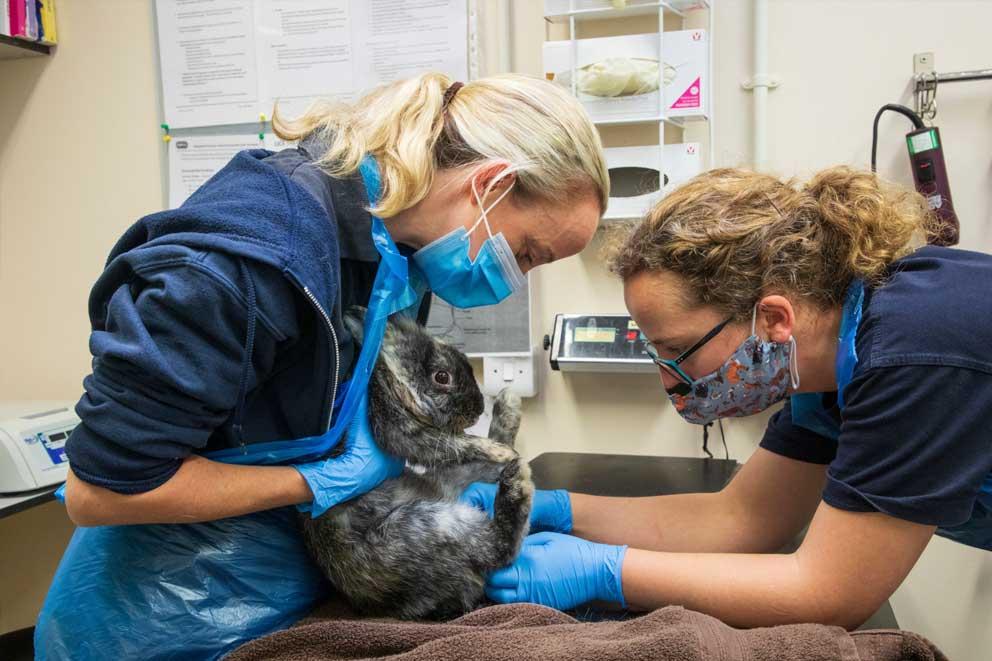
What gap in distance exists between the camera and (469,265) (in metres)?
1.19

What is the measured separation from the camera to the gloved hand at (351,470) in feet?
3.37

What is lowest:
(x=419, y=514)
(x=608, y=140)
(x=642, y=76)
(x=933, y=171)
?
(x=419, y=514)

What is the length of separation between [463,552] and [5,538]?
7.35ft

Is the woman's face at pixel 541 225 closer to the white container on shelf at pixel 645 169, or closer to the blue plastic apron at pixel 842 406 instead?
the blue plastic apron at pixel 842 406

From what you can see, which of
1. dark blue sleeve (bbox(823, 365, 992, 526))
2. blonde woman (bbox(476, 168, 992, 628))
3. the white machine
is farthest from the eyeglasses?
the white machine

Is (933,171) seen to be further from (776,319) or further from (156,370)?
(156,370)

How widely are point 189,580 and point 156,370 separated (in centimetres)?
35

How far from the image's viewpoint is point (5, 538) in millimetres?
2564

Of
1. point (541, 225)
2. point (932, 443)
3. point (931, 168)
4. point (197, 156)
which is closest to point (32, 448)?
point (197, 156)

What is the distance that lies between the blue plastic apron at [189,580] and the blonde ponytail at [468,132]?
54 mm

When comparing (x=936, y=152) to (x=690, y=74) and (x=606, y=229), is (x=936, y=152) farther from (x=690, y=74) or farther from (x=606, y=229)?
(x=606, y=229)

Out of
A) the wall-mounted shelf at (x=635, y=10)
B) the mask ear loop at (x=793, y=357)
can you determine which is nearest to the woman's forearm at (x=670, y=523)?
the mask ear loop at (x=793, y=357)

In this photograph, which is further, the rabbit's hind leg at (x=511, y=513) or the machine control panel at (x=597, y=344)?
the machine control panel at (x=597, y=344)

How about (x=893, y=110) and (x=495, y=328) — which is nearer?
(x=893, y=110)
